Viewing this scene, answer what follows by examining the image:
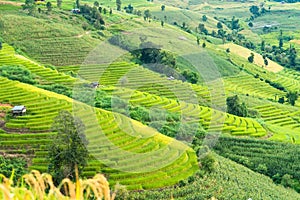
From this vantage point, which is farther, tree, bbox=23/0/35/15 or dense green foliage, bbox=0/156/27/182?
tree, bbox=23/0/35/15

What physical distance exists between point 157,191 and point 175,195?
2.81ft

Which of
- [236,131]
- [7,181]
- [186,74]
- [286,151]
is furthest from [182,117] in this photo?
[7,181]

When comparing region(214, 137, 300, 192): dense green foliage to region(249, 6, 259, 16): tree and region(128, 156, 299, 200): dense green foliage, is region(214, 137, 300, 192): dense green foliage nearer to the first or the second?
region(128, 156, 299, 200): dense green foliage

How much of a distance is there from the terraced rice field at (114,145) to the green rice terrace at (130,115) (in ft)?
0.21

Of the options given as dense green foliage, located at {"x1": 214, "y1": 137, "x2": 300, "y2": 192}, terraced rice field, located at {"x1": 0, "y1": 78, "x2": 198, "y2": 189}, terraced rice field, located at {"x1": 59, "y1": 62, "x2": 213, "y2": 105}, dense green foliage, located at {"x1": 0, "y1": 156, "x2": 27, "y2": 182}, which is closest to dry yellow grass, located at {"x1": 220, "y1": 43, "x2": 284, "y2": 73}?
terraced rice field, located at {"x1": 59, "y1": 62, "x2": 213, "y2": 105}

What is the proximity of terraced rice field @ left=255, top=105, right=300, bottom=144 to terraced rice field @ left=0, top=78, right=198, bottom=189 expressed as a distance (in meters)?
12.8

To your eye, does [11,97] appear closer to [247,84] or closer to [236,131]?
[236,131]

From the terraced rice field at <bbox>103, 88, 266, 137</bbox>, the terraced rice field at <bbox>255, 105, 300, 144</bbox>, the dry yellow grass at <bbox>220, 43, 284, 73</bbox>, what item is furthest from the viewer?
the dry yellow grass at <bbox>220, 43, 284, 73</bbox>

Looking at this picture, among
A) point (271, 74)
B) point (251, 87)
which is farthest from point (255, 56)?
point (251, 87)

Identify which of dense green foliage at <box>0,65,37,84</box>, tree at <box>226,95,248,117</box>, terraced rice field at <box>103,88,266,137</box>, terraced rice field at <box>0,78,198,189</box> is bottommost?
tree at <box>226,95,248,117</box>

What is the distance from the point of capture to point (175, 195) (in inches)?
775

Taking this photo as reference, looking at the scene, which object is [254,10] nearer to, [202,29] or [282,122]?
[202,29]

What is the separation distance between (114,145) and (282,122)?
23316mm

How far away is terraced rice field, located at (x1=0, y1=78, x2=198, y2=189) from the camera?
20859 millimetres
